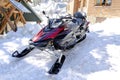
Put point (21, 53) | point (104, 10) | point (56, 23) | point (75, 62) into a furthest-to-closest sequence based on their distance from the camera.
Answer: point (104, 10) → point (21, 53) → point (56, 23) → point (75, 62)

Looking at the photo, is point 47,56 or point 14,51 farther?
point 14,51

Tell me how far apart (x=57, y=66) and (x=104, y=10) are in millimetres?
11940

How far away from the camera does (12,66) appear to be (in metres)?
6.65

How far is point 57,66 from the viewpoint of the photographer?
636 centimetres

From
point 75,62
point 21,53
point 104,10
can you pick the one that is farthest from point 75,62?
point 104,10

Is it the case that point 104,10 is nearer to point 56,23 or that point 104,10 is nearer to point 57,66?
point 56,23

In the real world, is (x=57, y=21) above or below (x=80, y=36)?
above

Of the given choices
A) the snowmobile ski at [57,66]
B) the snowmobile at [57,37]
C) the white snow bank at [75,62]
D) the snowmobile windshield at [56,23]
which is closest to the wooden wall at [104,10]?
the white snow bank at [75,62]

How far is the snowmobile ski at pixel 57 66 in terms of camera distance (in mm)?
6041

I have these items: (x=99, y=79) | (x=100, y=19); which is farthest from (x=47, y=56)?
(x=100, y=19)

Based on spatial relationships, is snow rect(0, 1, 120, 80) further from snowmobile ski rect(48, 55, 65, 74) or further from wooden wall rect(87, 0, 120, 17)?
wooden wall rect(87, 0, 120, 17)

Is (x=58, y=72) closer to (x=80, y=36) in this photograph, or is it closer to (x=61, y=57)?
(x=61, y=57)

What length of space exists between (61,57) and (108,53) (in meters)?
1.64

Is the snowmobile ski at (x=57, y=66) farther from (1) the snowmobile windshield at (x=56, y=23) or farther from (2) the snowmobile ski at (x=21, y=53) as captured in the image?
(2) the snowmobile ski at (x=21, y=53)
